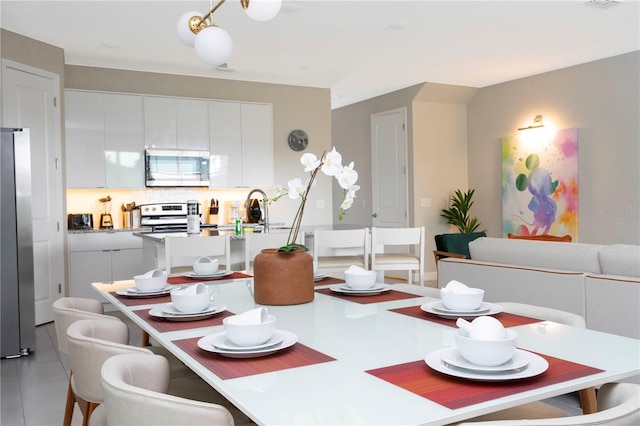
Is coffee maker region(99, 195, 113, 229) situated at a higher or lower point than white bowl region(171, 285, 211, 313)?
higher

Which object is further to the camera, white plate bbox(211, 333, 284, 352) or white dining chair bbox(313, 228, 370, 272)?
white dining chair bbox(313, 228, 370, 272)

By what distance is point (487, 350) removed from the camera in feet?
4.11

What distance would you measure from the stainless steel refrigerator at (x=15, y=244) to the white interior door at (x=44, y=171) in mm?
1082

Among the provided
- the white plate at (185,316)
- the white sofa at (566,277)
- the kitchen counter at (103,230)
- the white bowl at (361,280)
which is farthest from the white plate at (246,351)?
the kitchen counter at (103,230)

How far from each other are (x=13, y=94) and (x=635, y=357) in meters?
5.50

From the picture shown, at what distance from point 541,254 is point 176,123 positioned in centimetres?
476

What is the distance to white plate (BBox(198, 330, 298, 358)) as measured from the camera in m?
1.44

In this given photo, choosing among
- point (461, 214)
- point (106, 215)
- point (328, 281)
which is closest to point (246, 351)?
point (328, 281)

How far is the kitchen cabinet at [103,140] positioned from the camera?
635 centimetres

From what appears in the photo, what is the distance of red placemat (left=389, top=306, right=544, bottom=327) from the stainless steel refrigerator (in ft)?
11.6

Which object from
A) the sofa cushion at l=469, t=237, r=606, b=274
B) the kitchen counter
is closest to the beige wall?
the sofa cushion at l=469, t=237, r=606, b=274

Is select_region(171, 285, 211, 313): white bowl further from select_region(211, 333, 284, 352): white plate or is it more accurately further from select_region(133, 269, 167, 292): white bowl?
select_region(133, 269, 167, 292): white bowl

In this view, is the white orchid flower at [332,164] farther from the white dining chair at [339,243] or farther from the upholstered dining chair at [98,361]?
the white dining chair at [339,243]

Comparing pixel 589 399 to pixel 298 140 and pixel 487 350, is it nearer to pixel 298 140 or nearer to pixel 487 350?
pixel 487 350
